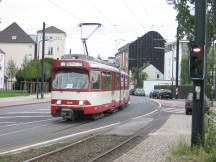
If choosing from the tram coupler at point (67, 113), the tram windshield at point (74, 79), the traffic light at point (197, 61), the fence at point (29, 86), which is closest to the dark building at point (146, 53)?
the fence at point (29, 86)

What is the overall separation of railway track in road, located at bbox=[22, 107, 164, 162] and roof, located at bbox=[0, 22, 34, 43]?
399ft

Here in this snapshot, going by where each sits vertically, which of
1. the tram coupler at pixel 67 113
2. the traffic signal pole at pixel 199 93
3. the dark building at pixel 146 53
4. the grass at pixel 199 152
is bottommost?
the grass at pixel 199 152

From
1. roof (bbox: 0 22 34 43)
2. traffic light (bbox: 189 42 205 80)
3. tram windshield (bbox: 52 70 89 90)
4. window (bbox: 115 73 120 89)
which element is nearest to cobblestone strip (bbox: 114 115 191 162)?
traffic light (bbox: 189 42 205 80)

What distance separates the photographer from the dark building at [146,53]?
15375 centimetres

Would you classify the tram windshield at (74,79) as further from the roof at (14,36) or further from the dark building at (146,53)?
the dark building at (146,53)

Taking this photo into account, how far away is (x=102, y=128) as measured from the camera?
23.0 meters

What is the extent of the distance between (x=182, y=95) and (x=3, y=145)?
224 feet

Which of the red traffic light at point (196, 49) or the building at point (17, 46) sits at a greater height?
the building at point (17, 46)

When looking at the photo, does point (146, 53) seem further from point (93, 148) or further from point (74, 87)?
point (93, 148)

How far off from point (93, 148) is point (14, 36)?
419 feet

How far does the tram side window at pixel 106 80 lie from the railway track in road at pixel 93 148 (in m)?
7.75

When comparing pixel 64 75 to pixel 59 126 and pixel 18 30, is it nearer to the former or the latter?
pixel 59 126

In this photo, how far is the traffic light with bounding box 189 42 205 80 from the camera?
13.8 metres

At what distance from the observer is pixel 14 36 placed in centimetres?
14050
